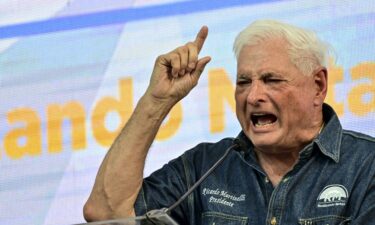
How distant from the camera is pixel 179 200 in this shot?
2457mm

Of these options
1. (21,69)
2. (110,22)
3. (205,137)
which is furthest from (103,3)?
(205,137)

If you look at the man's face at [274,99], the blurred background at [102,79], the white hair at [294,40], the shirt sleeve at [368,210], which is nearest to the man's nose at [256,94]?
the man's face at [274,99]

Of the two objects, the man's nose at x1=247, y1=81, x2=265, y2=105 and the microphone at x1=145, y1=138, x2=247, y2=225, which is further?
the man's nose at x1=247, y1=81, x2=265, y2=105

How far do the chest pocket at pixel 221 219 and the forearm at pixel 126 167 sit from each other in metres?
0.19

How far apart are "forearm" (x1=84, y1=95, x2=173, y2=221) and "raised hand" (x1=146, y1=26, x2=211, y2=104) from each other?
28 millimetres

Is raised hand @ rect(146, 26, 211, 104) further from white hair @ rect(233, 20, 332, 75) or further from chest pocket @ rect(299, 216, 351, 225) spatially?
chest pocket @ rect(299, 216, 351, 225)

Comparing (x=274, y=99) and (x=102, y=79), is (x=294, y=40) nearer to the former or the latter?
(x=274, y=99)

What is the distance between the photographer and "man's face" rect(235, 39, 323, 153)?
2.64 metres

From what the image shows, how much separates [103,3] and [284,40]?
90 cm

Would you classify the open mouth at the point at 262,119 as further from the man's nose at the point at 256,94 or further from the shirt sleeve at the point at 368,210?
the shirt sleeve at the point at 368,210

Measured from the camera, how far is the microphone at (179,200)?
2174mm

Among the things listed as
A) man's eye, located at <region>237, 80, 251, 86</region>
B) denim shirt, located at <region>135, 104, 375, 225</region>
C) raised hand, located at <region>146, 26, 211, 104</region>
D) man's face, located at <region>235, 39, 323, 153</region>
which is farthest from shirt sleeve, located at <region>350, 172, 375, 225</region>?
raised hand, located at <region>146, 26, 211, 104</region>

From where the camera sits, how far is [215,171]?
9.05 ft

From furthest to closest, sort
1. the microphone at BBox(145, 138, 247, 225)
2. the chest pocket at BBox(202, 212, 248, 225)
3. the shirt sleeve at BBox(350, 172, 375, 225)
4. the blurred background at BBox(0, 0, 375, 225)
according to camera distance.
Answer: the blurred background at BBox(0, 0, 375, 225) < the chest pocket at BBox(202, 212, 248, 225) < the shirt sleeve at BBox(350, 172, 375, 225) < the microphone at BBox(145, 138, 247, 225)
